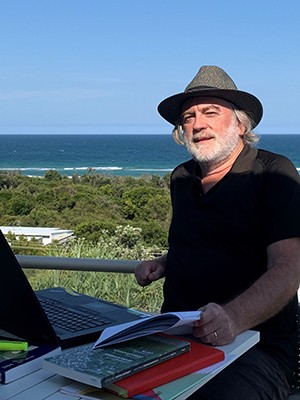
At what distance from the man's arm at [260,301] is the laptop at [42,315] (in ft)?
0.85

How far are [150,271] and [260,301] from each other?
2.04 feet

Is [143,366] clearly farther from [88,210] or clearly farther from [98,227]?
[88,210]

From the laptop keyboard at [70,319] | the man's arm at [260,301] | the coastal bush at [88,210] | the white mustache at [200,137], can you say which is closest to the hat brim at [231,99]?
the white mustache at [200,137]

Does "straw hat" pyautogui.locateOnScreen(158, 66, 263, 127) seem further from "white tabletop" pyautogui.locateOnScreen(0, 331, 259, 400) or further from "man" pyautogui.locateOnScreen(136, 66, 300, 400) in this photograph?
"white tabletop" pyautogui.locateOnScreen(0, 331, 259, 400)

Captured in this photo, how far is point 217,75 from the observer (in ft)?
7.90

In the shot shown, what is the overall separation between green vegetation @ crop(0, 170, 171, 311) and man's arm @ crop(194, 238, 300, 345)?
5.49ft

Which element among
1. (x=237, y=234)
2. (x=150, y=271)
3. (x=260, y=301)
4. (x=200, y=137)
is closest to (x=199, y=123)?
(x=200, y=137)

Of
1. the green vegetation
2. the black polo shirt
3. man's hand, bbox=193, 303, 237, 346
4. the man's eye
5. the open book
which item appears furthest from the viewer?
the green vegetation

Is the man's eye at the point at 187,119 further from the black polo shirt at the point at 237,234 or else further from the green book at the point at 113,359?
the green book at the point at 113,359

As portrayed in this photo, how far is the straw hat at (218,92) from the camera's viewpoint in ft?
7.68

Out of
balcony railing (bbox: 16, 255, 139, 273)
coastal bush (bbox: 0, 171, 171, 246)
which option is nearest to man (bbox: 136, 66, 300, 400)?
balcony railing (bbox: 16, 255, 139, 273)

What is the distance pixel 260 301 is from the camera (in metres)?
1.86

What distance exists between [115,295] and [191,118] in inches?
73.8

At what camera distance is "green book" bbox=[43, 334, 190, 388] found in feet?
4.04
